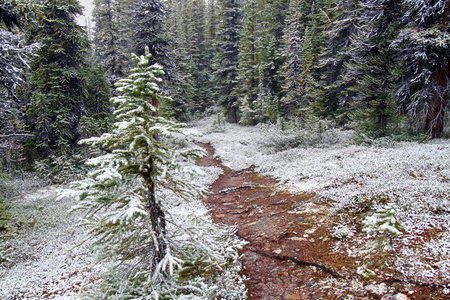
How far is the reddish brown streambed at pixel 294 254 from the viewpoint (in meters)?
3.54

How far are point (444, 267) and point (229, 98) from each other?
107 ft

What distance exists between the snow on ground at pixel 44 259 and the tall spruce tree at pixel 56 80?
718 centimetres

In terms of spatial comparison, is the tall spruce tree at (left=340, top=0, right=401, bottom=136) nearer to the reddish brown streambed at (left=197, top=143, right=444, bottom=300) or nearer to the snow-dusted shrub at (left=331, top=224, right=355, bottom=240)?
the reddish brown streambed at (left=197, top=143, right=444, bottom=300)

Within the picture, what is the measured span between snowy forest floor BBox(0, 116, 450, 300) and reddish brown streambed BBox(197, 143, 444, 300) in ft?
0.07

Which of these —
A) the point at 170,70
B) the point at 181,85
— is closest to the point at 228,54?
the point at 181,85

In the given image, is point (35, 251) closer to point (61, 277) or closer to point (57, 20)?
point (61, 277)

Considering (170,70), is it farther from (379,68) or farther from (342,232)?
(342,232)

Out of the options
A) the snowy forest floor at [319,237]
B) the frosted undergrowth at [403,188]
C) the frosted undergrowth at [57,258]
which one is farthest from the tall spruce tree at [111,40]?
the frosted undergrowth at [403,188]

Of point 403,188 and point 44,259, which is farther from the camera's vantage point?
point 44,259

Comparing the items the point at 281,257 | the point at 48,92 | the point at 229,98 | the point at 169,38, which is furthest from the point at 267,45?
the point at 281,257

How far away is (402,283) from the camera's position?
10.8 feet

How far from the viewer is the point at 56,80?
1428 cm

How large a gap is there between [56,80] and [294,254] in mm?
16876

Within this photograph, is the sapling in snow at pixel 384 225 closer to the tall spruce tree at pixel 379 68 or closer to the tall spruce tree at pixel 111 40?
the tall spruce tree at pixel 379 68
